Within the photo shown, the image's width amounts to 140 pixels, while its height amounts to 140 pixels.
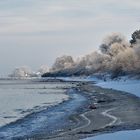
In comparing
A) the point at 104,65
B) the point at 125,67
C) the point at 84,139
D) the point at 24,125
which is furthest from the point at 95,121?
the point at 104,65

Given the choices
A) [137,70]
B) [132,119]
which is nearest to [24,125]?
Result: [132,119]

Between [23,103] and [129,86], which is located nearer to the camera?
[23,103]

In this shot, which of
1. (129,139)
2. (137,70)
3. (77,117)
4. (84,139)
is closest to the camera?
(129,139)

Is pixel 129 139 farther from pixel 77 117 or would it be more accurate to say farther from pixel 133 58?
pixel 133 58

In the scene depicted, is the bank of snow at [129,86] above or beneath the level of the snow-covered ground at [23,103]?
above

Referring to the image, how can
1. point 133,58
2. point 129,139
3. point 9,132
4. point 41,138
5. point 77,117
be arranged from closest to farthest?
point 129,139 < point 41,138 < point 9,132 < point 77,117 < point 133,58

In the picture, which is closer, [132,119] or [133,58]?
[132,119]

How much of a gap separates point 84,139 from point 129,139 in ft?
10.3

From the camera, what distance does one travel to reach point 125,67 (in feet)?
435

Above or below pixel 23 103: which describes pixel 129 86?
above

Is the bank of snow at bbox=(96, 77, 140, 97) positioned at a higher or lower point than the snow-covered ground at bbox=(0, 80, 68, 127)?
higher

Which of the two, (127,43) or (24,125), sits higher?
(127,43)

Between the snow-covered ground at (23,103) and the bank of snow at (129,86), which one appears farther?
Result: the bank of snow at (129,86)

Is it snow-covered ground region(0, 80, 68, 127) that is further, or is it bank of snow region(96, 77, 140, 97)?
bank of snow region(96, 77, 140, 97)
